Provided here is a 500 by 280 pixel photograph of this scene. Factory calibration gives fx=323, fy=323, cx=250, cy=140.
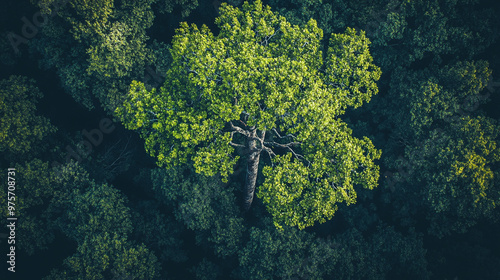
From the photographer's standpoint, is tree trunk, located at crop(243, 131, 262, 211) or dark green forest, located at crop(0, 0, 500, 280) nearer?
dark green forest, located at crop(0, 0, 500, 280)

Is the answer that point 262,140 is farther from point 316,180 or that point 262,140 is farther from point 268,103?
point 316,180

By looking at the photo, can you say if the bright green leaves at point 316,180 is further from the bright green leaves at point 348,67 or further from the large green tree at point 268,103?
the bright green leaves at point 348,67

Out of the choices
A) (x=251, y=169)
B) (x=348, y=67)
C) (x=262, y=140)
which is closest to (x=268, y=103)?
(x=262, y=140)

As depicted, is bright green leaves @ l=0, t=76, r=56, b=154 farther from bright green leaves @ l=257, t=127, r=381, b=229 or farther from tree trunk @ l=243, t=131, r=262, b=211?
bright green leaves @ l=257, t=127, r=381, b=229

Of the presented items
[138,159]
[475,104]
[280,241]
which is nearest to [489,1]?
[475,104]

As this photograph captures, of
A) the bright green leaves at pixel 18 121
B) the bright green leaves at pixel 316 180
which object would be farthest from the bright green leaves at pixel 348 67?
the bright green leaves at pixel 18 121

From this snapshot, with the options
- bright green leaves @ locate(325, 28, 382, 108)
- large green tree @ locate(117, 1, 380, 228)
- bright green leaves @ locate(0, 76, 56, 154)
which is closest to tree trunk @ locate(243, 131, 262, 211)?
large green tree @ locate(117, 1, 380, 228)
